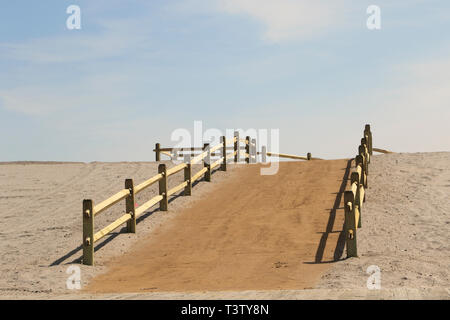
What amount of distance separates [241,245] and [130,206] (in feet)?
10.1

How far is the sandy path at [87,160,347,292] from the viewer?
10594mm

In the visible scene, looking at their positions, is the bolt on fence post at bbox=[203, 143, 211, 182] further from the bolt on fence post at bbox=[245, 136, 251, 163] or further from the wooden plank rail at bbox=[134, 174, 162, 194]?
the bolt on fence post at bbox=[245, 136, 251, 163]

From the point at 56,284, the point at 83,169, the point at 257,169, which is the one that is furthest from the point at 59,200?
the point at 56,284

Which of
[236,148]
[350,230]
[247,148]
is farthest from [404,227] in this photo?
[247,148]

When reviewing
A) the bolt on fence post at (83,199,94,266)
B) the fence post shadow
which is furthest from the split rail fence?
the fence post shadow

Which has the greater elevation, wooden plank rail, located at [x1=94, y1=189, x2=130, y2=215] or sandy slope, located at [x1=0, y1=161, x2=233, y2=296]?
wooden plank rail, located at [x1=94, y1=189, x2=130, y2=215]

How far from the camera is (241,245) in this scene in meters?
13.1

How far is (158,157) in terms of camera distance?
2877 cm

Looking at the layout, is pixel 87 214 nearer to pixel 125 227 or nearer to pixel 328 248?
pixel 125 227

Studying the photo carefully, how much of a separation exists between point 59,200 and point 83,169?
217 inches

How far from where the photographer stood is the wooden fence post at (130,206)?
561 inches

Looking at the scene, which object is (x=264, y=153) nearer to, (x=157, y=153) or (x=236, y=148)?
(x=236, y=148)

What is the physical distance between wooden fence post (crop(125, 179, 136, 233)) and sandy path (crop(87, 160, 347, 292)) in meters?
0.58

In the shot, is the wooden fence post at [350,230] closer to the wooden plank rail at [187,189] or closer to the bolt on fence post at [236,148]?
the wooden plank rail at [187,189]
